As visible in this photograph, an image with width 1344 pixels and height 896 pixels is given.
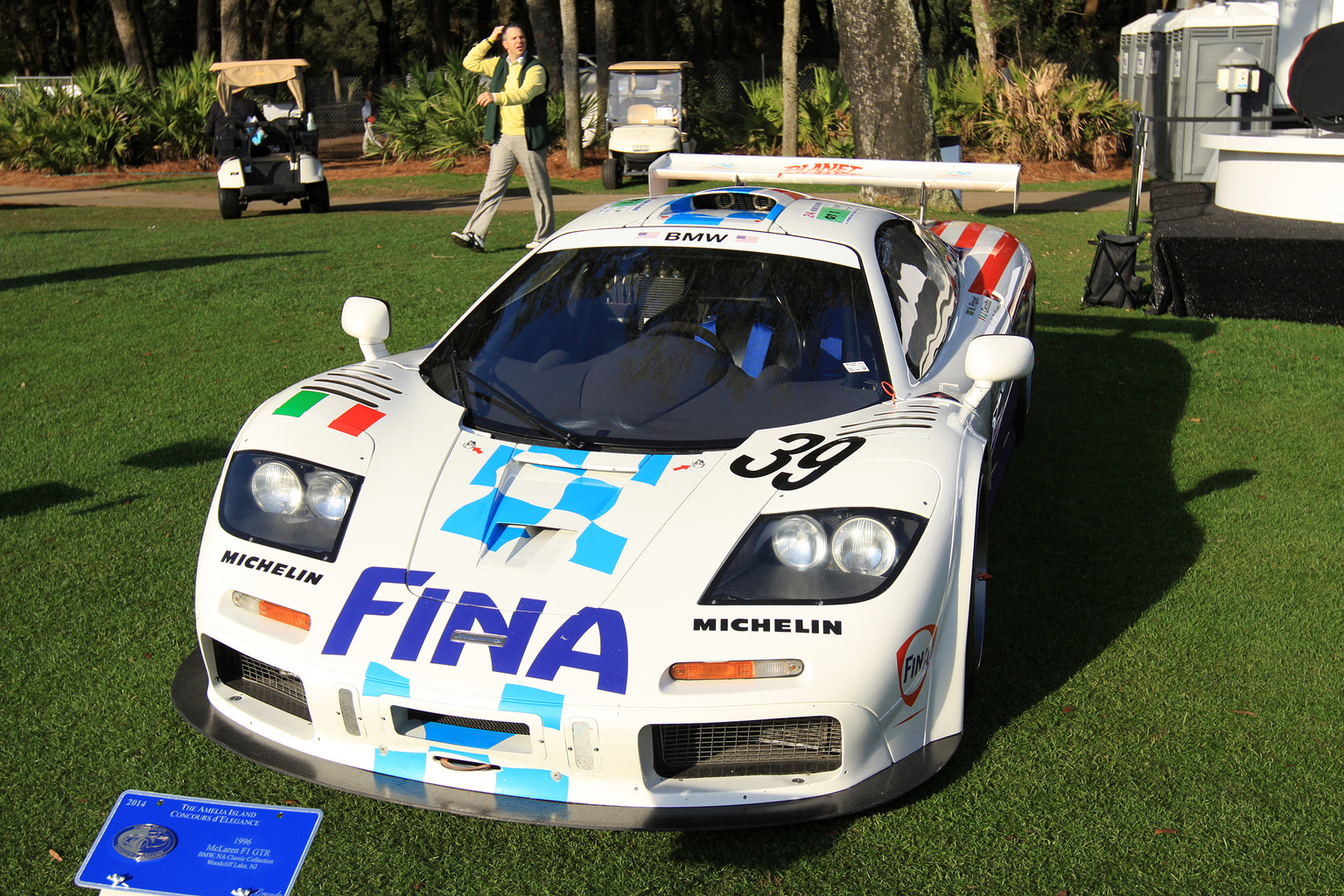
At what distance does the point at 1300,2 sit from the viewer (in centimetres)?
1501

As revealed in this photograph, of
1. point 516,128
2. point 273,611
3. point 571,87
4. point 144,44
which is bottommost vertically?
point 273,611

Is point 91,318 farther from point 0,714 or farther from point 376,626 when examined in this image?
point 376,626

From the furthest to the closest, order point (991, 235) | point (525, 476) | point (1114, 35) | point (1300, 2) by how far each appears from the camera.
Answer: point (1114, 35) → point (1300, 2) → point (991, 235) → point (525, 476)

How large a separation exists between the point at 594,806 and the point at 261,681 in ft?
3.16

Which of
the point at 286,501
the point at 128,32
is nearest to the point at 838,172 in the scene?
the point at 286,501

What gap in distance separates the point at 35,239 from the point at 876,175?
1016 cm

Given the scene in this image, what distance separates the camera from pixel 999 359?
3270 millimetres

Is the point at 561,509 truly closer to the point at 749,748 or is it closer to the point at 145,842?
the point at 749,748

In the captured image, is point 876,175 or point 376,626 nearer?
point 376,626

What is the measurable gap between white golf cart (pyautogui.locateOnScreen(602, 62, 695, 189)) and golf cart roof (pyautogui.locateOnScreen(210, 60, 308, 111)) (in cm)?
457

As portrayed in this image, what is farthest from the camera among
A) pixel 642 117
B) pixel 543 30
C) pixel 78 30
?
pixel 78 30

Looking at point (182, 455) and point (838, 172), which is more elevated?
point (838, 172)

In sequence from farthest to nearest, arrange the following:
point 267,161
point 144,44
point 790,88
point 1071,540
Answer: point 144,44 → point 790,88 → point 267,161 → point 1071,540

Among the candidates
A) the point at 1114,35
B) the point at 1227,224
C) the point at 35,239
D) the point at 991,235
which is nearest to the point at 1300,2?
the point at 1227,224
